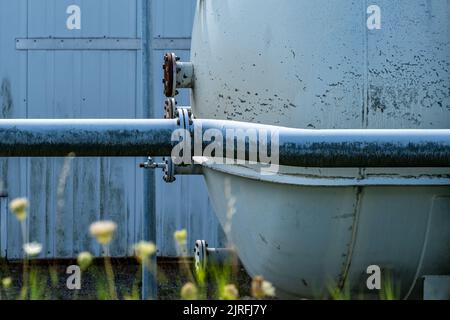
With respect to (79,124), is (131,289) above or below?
below

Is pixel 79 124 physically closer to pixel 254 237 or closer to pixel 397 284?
pixel 254 237

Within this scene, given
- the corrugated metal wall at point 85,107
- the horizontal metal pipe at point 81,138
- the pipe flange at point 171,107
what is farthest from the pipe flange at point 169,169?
the corrugated metal wall at point 85,107

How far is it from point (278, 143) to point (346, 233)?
3.15ft

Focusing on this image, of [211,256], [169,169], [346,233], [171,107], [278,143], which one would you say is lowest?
[211,256]

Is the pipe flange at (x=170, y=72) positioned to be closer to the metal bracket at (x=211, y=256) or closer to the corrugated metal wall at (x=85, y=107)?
the metal bracket at (x=211, y=256)

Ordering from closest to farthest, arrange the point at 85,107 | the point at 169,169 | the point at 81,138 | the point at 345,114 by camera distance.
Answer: the point at 81,138 → the point at 345,114 → the point at 169,169 → the point at 85,107

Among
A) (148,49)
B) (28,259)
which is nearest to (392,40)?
(148,49)

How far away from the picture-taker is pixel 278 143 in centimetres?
178

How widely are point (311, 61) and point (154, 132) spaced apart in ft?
3.02

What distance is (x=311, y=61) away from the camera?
259cm

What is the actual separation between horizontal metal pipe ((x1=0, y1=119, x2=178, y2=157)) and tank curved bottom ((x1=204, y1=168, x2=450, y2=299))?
91 centimetres

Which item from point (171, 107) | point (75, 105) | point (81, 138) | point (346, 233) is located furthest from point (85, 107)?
point (81, 138)

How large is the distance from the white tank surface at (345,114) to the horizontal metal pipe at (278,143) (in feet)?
2.47

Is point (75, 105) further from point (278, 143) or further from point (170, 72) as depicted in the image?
point (278, 143)
